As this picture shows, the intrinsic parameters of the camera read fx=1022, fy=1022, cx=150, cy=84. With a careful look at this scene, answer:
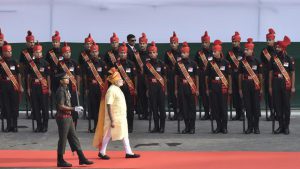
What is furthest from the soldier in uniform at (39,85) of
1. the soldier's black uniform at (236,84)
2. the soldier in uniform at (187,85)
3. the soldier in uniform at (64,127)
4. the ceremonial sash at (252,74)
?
the soldier in uniform at (64,127)

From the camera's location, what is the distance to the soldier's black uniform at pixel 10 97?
23.4 m

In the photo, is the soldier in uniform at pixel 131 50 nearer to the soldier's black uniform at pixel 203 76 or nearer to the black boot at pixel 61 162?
the soldier's black uniform at pixel 203 76

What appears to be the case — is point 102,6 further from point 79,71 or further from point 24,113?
point 79,71

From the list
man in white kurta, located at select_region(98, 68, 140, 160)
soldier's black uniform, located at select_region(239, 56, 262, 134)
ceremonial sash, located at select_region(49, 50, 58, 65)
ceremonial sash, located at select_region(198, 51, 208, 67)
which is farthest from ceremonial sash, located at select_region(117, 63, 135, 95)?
man in white kurta, located at select_region(98, 68, 140, 160)

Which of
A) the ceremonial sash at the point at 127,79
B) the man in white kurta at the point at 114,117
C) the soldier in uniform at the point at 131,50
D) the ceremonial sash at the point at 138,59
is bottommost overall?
the man in white kurta at the point at 114,117

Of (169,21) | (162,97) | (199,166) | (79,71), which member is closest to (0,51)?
(79,71)

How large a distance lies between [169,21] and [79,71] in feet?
19.6

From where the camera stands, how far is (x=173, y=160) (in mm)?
19172

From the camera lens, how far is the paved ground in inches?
824

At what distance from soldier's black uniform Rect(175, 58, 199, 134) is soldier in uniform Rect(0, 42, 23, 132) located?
12.0ft

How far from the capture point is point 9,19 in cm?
2928

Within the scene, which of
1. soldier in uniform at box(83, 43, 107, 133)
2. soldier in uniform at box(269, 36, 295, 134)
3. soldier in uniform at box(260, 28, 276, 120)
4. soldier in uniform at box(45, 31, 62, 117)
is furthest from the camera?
soldier in uniform at box(45, 31, 62, 117)

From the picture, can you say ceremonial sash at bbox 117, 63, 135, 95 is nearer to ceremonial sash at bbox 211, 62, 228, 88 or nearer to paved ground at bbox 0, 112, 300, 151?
paved ground at bbox 0, 112, 300, 151

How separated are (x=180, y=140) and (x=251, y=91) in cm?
213
